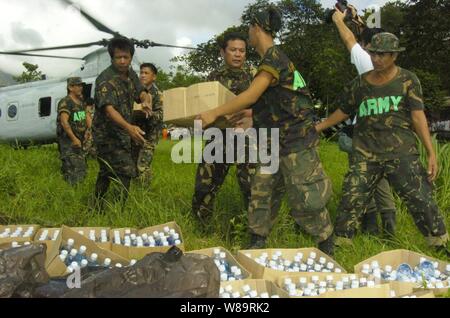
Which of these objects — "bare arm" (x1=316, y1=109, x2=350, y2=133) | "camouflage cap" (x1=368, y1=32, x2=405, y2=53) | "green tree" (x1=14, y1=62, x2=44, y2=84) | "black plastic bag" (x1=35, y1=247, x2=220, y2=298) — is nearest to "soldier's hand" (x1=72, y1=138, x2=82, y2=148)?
"bare arm" (x1=316, y1=109, x2=350, y2=133)

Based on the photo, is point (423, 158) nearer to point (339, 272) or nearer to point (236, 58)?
point (236, 58)

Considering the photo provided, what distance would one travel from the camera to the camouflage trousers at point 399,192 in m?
3.55

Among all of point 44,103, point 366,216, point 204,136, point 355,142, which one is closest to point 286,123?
point 355,142

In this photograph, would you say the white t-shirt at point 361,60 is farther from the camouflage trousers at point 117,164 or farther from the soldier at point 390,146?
the camouflage trousers at point 117,164

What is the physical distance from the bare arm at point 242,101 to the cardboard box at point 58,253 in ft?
3.26

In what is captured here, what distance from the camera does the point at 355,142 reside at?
3807 mm

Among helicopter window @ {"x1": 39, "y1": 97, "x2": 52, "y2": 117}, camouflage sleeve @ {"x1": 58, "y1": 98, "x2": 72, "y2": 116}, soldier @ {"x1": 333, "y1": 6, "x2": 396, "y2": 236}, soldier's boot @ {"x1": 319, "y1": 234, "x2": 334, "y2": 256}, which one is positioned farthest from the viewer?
helicopter window @ {"x1": 39, "y1": 97, "x2": 52, "y2": 117}

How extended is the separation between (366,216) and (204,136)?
1.52 metres

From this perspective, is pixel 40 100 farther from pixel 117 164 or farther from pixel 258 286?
pixel 258 286

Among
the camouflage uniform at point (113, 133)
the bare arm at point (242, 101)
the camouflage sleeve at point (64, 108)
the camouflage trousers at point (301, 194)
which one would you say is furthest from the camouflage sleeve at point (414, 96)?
the camouflage sleeve at point (64, 108)

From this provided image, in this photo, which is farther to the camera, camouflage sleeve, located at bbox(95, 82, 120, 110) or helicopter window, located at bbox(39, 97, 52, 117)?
helicopter window, located at bbox(39, 97, 52, 117)

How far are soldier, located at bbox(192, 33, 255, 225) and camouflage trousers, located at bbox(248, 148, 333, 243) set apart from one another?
0.50 m

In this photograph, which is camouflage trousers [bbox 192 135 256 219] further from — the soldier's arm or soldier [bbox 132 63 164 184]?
the soldier's arm

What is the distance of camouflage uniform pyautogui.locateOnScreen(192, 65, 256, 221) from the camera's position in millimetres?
4113
